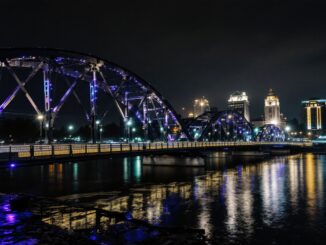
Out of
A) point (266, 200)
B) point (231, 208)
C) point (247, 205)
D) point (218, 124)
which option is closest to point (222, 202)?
point (247, 205)

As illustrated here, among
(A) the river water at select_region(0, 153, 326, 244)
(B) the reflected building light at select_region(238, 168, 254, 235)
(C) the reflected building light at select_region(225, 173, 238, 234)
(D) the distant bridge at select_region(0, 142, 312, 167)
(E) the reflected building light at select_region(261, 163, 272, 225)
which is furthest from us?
(D) the distant bridge at select_region(0, 142, 312, 167)

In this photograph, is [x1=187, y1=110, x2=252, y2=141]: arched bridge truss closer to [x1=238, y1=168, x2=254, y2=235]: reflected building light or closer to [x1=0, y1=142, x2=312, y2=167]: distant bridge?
[x1=0, y1=142, x2=312, y2=167]: distant bridge

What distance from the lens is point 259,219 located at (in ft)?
104

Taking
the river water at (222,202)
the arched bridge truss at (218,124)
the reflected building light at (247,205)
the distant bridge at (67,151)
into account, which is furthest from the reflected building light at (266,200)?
the arched bridge truss at (218,124)

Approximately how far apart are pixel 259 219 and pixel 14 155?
2242 centimetres

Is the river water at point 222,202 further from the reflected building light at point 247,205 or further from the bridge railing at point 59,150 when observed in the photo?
the bridge railing at point 59,150

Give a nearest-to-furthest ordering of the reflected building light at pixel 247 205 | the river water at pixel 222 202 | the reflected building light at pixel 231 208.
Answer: the river water at pixel 222 202
the reflected building light at pixel 231 208
the reflected building light at pixel 247 205

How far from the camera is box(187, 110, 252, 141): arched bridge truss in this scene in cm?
14288

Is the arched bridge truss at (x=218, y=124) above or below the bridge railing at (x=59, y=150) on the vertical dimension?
above

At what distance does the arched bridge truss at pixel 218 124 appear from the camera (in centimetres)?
14288

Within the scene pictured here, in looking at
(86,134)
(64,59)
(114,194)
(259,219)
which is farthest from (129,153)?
(86,134)

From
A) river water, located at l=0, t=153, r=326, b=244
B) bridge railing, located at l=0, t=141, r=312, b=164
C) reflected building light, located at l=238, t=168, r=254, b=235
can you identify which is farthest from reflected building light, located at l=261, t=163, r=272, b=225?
bridge railing, located at l=0, t=141, r=312, b=164

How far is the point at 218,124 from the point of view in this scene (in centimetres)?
17138

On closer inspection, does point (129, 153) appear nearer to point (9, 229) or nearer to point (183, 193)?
point (183, 193)
